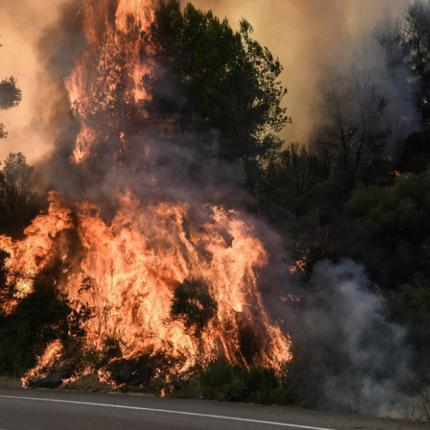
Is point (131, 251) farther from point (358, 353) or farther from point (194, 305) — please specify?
point (358, 353)

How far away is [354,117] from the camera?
Result: 3709cm

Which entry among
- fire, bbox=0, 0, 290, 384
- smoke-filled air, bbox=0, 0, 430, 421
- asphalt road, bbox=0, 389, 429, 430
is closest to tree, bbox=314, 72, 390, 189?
smoke-filled air, bbox=0, 0, 430, 421

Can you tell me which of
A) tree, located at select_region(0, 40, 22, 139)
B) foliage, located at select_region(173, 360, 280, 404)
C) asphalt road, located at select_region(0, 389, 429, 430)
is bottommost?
asphalt road, located at select_region(0, 389, 429, 430)

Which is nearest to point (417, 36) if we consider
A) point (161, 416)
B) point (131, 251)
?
point (131, 251)

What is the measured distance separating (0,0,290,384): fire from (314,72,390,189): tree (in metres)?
16.3

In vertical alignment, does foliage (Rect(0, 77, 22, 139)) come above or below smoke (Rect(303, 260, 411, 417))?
above

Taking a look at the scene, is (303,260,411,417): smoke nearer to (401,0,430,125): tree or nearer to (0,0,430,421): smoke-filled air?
(0,0,430,421): smoke-filled air

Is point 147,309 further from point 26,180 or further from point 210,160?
point 26,180

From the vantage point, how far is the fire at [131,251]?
17.9m

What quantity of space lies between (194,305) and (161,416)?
652 cm

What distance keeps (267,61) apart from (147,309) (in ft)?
43.9

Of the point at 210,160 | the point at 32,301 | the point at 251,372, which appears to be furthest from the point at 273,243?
the point at 32,301

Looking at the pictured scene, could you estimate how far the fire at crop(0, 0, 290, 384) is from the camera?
1794cm

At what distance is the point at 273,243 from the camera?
19781 millimetres
